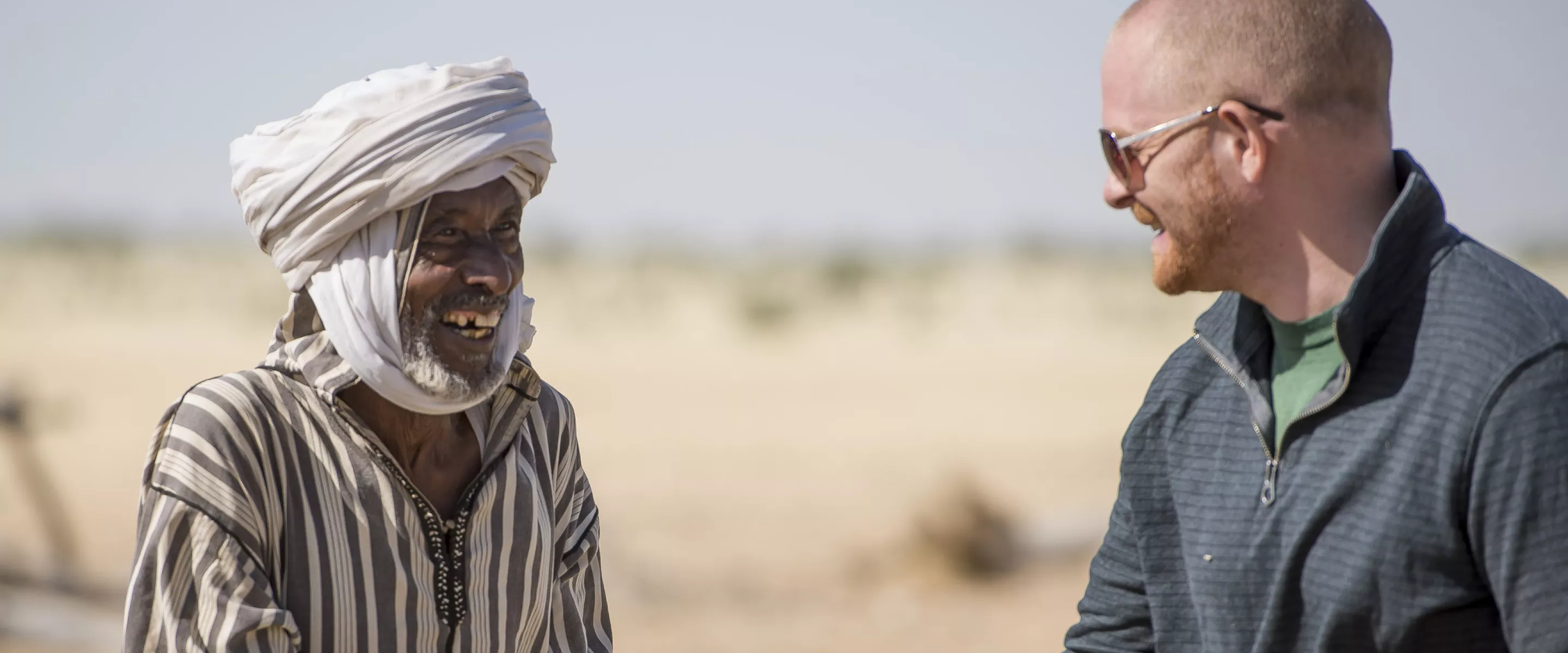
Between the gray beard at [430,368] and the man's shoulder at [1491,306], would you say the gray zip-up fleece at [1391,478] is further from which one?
the gray beard at [430,368]

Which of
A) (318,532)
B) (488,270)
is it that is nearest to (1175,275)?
(488,270)

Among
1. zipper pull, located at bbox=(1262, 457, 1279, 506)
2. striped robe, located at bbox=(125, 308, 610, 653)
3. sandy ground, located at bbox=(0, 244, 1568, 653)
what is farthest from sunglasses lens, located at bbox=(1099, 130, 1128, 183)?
sandy ground, located at bbox=(0, 244, 1568, 653)

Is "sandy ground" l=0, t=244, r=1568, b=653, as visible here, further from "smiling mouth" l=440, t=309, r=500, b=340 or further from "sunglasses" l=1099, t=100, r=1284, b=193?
"sunglasses" l=1099, t=100, r=1284, b=193

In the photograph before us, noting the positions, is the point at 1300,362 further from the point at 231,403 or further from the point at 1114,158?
the point at 231,403

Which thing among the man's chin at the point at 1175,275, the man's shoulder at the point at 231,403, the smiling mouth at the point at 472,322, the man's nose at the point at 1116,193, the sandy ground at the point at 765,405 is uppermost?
the man's nose at the point at 1116,193

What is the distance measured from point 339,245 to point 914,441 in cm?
1346

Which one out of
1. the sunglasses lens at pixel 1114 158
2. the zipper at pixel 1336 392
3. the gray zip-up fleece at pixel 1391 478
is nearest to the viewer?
the gray zip-up fleece at pixel 1391 478

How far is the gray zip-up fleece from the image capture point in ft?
6.77

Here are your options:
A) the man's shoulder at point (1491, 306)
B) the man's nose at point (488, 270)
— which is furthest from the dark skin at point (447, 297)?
the man's shoulder at point (1491, 306)

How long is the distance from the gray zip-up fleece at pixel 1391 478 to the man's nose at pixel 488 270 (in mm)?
1360

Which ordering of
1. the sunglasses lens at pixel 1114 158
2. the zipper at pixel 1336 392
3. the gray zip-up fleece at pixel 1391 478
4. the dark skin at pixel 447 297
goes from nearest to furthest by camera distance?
the gray zip-up fleece at pixel 1391 478 → the zipper at pixel 1336 392 → the sunglasses lens at pixel 1114 158 → the dark skin at pixel 447 297

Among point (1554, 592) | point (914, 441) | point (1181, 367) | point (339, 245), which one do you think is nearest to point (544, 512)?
point (339, 245)

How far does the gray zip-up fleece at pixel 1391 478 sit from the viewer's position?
6.77 feet

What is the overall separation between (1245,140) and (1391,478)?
634 mm
